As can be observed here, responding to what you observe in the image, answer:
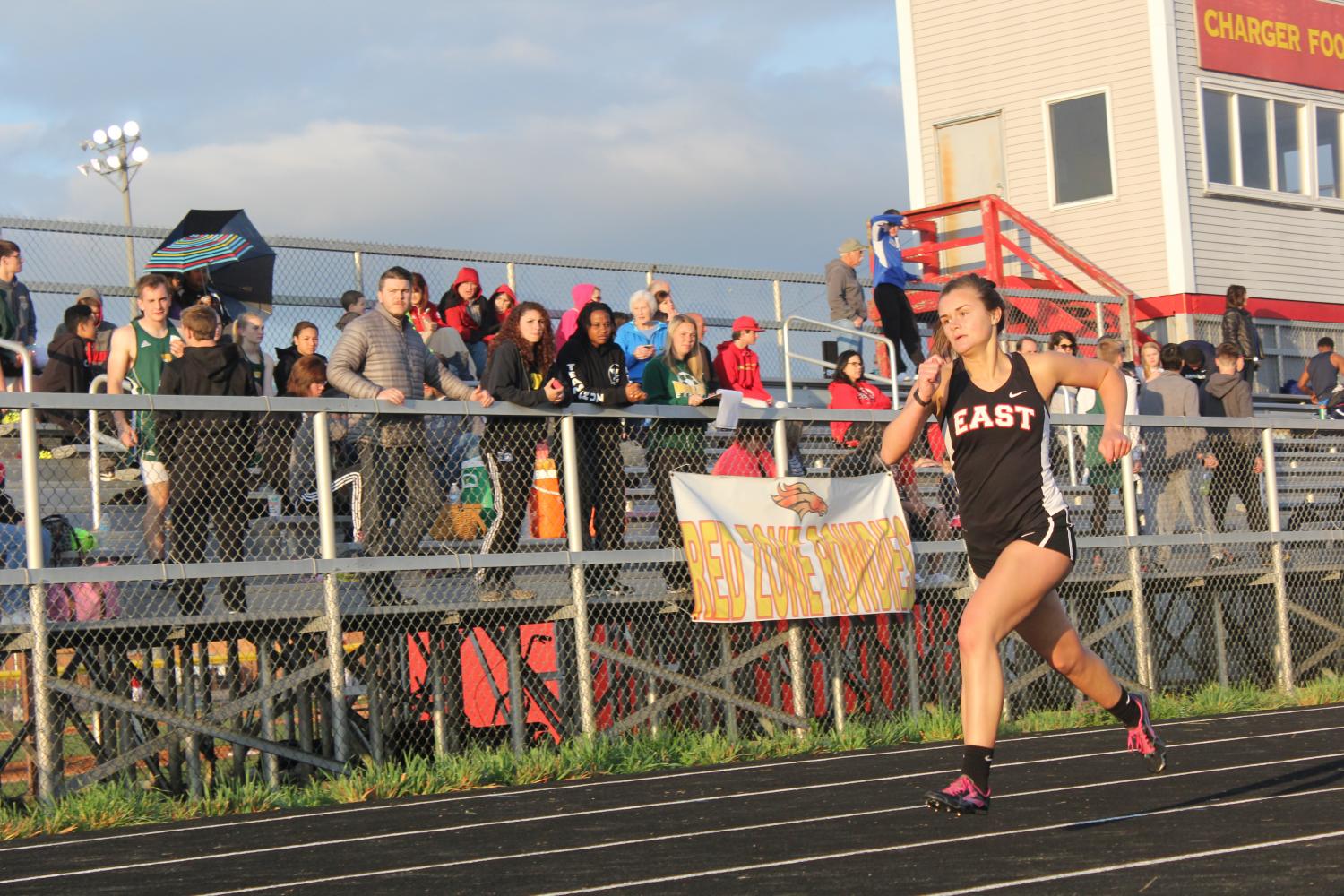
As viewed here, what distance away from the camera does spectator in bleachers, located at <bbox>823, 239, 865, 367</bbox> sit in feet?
59.8

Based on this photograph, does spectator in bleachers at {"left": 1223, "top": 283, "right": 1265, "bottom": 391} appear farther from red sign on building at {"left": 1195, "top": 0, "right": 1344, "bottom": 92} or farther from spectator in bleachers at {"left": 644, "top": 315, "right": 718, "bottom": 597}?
spectator in bleachers at {"left": 644, "top": 315, "right": 718, "bottom": 597}

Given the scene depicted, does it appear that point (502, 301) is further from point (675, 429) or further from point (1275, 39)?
point (1275, 39)

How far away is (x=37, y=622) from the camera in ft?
30.9

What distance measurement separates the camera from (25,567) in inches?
378

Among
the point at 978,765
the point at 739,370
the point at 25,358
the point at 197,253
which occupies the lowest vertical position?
the point at 978,765

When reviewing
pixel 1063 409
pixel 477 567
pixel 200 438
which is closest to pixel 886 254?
pixel 1063 409

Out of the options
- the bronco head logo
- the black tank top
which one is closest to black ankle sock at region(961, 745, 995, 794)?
the black tank top

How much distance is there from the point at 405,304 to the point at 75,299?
3.95 meters

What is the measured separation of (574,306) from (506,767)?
269 inches

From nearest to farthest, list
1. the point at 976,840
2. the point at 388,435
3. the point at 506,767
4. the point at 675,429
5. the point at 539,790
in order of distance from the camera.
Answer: the point at 976,840 < the point at 539,790 < the point at 506,767 < the point at 388,435 < the point at 675,429

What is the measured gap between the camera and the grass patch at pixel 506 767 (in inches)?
358

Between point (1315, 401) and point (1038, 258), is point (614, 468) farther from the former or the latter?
point (1038, 258)

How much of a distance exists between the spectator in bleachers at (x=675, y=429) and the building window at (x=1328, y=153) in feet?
57.8

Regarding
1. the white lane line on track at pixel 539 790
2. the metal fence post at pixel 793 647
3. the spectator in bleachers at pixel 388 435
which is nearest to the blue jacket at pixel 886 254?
the metal fence post at pixel 793 647
